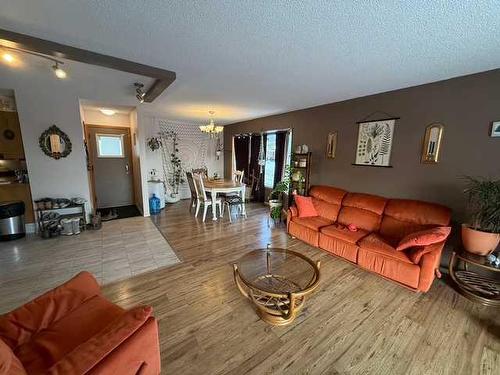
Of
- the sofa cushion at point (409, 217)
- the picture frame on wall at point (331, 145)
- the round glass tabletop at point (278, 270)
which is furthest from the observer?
the picture frame on wall at point (331, 145)

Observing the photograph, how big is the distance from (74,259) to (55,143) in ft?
6.94

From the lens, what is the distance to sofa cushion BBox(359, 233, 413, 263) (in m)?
2.36

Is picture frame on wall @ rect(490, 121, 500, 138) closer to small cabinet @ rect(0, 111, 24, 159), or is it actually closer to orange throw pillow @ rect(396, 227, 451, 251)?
orange throw pillow @ rect(396, 227, 451, 251)

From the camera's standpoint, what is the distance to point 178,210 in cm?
536

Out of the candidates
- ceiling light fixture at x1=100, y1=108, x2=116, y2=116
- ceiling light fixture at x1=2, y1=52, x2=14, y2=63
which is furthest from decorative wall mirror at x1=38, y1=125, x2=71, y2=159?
ceiling light fixture at x1=2, y1=52, x2=14, y2=63

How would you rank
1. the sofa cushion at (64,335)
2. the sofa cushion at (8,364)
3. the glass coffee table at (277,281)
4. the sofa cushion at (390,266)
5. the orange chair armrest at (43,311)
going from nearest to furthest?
→ the sofa cushion at (8,364)
the sofa cushion at (64,335)
the orange chair armrest at (43,311)
the glass coffee table at (277,281)
the sofa cushion at (390,266)

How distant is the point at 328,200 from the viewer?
12.2 feet

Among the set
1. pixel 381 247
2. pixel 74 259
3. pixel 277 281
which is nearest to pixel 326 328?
pixel 277 281

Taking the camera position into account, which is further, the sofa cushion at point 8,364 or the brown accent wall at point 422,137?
the brown accent wall at point 422,137

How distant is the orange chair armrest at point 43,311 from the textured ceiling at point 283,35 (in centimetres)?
194

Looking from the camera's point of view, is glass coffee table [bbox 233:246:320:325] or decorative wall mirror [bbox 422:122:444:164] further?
decorative wall mirror [bbox 422:122:444:164]

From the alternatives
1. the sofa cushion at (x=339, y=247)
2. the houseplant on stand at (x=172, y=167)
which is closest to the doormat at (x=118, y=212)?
the houseplant on stand at (x=172, y=167)

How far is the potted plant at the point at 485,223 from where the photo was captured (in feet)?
6.70

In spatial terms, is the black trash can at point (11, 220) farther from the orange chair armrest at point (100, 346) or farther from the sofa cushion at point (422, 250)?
the sofa cushion at point (422, 250)
